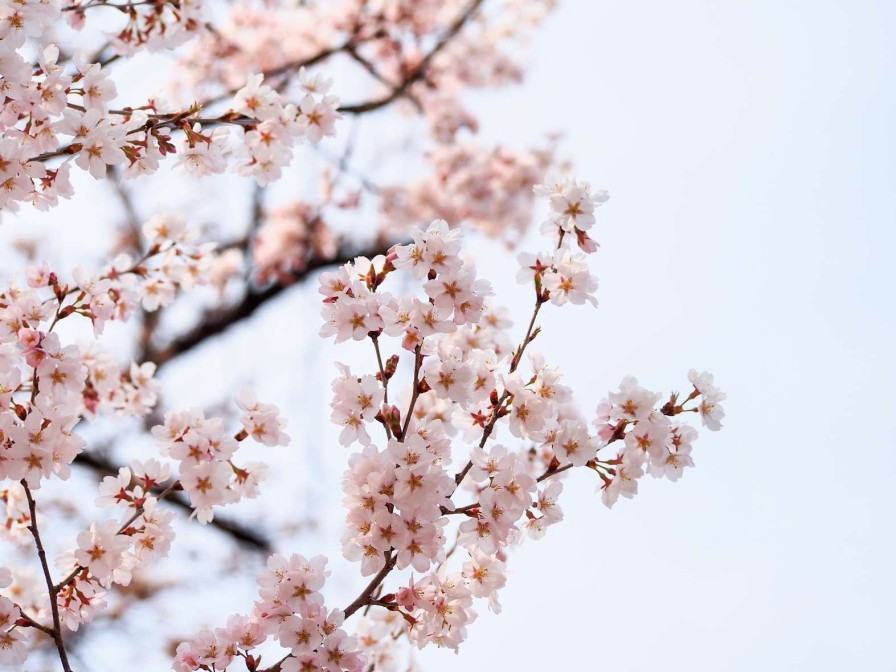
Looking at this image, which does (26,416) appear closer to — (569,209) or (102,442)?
(569,209)

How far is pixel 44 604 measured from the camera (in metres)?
2.45

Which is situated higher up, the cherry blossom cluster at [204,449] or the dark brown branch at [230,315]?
the dark brown branch at [230,315]

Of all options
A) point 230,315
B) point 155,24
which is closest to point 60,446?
point 155,24

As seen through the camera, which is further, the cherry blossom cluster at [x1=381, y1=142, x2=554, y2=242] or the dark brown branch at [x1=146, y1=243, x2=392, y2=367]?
the cherry blossom cluster at [x1=381, y1=142, x2=554, y2=242]

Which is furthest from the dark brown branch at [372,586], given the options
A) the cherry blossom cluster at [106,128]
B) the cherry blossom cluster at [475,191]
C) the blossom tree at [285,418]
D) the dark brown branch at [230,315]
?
the cherry blossom cluster at [475,191]

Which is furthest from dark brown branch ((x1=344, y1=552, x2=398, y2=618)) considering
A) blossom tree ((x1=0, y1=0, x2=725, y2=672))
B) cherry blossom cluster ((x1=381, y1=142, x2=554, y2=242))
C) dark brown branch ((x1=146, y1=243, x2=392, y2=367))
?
cherry blossom cluster ((x1=381, y1=142, x2=554, y2=242))

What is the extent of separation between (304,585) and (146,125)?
1.51 metres

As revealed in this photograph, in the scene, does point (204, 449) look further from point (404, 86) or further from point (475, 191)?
point (475, 191)

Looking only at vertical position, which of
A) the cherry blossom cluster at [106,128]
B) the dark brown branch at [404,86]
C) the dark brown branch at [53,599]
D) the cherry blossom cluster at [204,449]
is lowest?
the dark brown branch at [53,599]

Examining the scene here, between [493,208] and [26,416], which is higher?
[493,208]

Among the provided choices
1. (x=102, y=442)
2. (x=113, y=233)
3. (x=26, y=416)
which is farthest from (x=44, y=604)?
(x=113, y=233)

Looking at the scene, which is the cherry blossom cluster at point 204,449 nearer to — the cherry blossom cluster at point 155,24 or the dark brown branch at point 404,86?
the cherry blossom cluster at point 155,24

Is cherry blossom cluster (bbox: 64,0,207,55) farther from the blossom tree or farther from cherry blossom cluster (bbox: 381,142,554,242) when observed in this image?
cherry blossom cluster (bbox: 381,142,554,242)

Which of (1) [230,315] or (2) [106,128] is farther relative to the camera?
(1) [230,315]
